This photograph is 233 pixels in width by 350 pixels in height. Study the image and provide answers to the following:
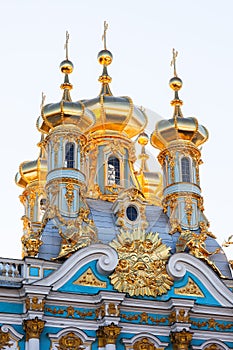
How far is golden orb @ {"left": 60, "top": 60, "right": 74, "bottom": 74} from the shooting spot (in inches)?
900

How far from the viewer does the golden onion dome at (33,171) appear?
2483 centimetres

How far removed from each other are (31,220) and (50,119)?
4.13 meters

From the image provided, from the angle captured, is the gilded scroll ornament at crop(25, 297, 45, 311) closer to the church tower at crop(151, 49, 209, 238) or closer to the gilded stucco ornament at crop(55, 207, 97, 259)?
the gilded stucco ornament at crop(55, 207, 97, 259)

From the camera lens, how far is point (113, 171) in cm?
2322

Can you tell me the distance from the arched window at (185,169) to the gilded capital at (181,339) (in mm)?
4871

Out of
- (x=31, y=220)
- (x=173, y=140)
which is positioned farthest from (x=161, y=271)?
(x=31, y=220)

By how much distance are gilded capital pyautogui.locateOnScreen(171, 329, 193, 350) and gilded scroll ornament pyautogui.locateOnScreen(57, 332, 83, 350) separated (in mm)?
1949

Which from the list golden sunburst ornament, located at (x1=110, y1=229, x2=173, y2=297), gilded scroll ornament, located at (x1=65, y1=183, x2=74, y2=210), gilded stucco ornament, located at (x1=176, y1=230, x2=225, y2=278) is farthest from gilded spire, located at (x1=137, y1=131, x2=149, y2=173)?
golden sunburst ornament, located at (x1=110, y1=229, x2=173, y2=297)

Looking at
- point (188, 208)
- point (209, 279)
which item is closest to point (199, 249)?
point (209, 279)

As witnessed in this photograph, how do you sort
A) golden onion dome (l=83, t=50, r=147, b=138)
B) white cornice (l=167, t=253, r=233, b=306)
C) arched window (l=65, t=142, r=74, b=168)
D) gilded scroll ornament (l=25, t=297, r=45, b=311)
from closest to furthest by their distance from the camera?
gilded scroll ornament (l=25, t=297, r=45, b=311), white cornice (l=167, t=253, r=233, b=306), arched window (l=65, t=142, r=74, b=168), golden onion dome (l=83, t=50, r=147, b=138)

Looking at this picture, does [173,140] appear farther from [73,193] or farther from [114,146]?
[73,193]

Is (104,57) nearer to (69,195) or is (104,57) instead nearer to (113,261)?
(69,195)

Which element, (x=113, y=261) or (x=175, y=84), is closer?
(x=113, y=261)

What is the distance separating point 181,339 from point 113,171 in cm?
635
